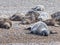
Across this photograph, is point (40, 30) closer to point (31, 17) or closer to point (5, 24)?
point (5, 24)

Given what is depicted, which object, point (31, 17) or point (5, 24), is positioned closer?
point (5, 24)

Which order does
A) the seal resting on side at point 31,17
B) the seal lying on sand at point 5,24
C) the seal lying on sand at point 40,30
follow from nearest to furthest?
Result: the seal lying on sand at point 40,30 < the seal lying on sand at point 5,24 < the seal resting on side at point 31,17

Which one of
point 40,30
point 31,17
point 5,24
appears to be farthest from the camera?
point 31,17

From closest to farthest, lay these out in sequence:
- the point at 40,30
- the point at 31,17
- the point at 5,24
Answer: the point at 40,30
the point at 5,24
the point at 31,17

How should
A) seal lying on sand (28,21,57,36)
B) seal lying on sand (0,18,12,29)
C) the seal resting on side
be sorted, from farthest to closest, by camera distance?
the seal resting on side
seal lying on sand (0,18,12,29)
seal lying on sand (28,21,57,36)

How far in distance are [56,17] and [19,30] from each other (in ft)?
9.69

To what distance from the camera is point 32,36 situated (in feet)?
41.2

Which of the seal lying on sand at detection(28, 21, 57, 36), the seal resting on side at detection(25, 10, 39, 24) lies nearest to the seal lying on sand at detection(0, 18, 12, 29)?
the seal lying on sand at detection(28, 21, 57, 36)

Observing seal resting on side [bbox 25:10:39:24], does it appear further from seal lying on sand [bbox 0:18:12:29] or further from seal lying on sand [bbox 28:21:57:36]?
seal lying on sand [bbox 28:21:57:36]

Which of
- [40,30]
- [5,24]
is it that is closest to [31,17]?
[5,24]

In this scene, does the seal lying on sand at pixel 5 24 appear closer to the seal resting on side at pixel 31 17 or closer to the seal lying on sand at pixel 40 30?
the seal lying on sand at pixel 40 30

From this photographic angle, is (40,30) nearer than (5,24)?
Yes

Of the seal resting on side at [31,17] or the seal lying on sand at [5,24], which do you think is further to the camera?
the seal resting on side at [31,17]

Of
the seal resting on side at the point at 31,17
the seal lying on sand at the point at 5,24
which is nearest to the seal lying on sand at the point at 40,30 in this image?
the seal lying on sand at the point at 5,24
